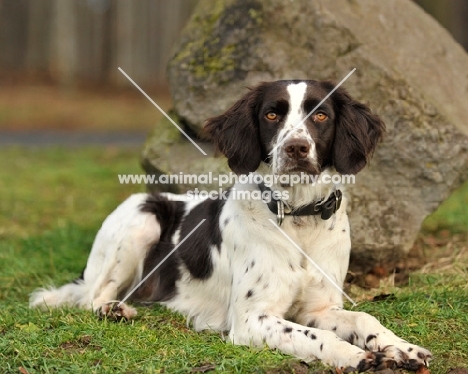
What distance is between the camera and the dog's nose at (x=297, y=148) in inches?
150

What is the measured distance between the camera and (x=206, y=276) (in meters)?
4.56

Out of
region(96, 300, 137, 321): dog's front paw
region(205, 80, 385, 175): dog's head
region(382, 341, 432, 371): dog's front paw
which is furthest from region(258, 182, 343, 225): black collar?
region(96, 300, 137, 321): dog's front paw

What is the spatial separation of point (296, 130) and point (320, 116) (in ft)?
0.74

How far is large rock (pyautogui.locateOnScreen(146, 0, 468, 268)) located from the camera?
17.2 ft

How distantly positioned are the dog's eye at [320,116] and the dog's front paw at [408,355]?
1230mm

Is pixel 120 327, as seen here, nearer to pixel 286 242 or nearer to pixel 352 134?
pixel 286 242

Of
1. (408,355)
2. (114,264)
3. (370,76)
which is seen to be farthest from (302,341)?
(370,76)

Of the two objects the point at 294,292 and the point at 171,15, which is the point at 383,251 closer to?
the point at 294,292

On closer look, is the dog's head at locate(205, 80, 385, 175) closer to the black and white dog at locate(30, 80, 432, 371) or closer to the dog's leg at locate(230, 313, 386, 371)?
the black and white dog at locate(30, 80, 432, 371)

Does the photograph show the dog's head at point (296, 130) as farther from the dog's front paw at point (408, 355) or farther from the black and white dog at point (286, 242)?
the dog's front paw at point (408, 355)

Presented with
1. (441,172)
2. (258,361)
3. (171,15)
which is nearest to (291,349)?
(258,361)

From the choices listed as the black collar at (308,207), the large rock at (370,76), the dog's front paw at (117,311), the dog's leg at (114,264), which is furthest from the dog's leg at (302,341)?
the large rock at (370,76)

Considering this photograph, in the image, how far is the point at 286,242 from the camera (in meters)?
4.09

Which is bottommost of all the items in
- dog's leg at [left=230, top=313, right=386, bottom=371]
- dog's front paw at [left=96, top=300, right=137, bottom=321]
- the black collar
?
dog's front paw at [left=96, top=300, right=137, bottom=321]
